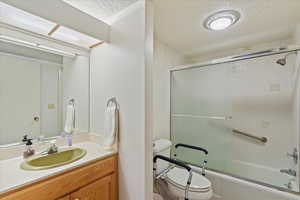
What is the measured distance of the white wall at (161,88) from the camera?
2.02 meters

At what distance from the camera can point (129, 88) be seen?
1.22m

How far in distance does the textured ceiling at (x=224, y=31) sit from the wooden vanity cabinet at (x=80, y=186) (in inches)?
62.1

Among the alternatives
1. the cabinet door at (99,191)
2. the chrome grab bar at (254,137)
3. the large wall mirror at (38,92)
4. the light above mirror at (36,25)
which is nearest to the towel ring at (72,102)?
the large wall mirror at (38,92)

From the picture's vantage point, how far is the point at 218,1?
123cm

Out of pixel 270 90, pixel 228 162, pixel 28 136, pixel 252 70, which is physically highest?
pixel 252 70

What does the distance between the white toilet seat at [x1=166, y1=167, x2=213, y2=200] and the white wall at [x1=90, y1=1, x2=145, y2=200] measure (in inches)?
17.6

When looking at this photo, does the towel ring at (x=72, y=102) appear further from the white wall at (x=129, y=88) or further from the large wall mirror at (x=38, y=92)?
the white wall at (x=129, y=88)

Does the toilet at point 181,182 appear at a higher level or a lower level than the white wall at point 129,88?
lower

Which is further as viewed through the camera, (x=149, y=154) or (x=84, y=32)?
(x=84, y=32)

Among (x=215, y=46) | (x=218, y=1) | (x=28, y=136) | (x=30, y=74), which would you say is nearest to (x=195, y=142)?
(x=215, y=46)

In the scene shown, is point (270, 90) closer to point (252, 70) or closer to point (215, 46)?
point (252, 70)

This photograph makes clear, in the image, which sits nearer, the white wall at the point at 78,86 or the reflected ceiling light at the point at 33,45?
the reflected ceiling light at the point at 33,45

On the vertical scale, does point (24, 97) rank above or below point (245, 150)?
above

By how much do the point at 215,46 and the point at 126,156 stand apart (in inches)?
83.7
